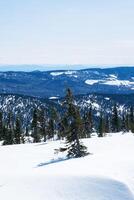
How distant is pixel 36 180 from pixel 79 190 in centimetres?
367

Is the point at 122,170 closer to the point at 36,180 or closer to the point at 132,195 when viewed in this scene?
the point at 132,195

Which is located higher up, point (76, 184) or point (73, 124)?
point (73, 124)

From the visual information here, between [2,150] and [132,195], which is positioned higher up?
[132,195]

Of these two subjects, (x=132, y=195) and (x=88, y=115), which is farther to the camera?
(x=88, y=115)

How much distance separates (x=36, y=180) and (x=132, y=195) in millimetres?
7208

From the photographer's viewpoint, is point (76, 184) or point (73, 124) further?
point (73, 124)

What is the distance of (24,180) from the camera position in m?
29.8

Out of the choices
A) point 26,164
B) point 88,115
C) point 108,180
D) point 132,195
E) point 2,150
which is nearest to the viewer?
point 132,195

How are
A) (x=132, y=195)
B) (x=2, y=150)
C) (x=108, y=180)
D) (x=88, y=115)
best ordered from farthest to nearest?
(x=88, y=115), (x=2, y=150), (x=108, y=180), (x=132, y=195)

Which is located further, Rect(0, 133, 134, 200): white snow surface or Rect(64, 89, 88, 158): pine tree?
Rect(64, 89, 88, 158): pine tree

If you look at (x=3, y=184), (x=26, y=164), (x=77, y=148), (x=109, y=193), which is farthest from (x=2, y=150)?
(x=109, y=193)

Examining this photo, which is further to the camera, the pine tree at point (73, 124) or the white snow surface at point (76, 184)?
the pine tree at point (73, 124)

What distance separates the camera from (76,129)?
4872 centimetres

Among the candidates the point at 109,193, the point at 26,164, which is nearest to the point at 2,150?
the point at 26,164
